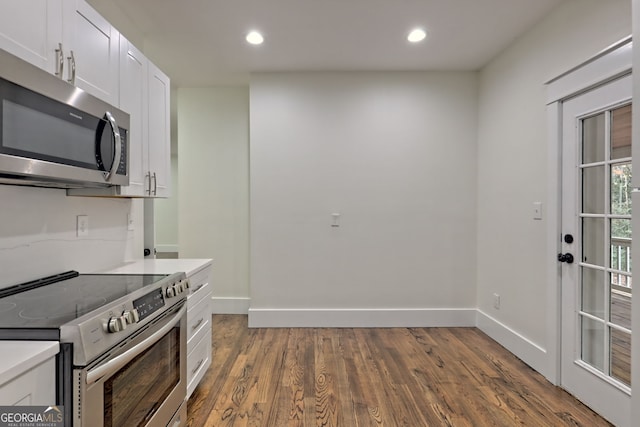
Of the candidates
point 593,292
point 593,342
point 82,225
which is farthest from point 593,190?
point 82,225

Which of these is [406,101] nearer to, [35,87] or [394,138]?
[394,138]

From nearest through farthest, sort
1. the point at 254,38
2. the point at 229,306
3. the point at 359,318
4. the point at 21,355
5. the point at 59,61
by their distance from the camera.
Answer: the point at 21,355
the point at 59,61
the point at 254,38
the point at 359,318
the point at 229,306

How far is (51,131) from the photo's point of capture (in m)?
1.29

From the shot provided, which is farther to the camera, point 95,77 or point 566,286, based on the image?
point 566,286

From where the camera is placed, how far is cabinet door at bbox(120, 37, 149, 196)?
1.97 meters

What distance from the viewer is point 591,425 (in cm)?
191

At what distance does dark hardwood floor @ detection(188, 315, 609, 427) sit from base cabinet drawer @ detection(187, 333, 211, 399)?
0.13 meters

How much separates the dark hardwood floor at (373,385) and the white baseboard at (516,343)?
0.21ft

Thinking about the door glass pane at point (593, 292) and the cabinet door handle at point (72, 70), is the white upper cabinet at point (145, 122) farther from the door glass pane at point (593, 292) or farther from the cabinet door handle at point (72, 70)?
the door glass pane at point (593, 292)

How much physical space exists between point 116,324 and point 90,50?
1.36 metres

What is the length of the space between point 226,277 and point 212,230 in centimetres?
59

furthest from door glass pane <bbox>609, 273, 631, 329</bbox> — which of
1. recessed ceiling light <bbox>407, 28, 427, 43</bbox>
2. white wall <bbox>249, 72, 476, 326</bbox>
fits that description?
recessed ceiling light <bbox>407, 28, 427, 43</bbox>

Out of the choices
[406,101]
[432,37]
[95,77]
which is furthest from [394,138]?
[95,77]

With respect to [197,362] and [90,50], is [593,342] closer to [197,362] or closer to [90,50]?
[197,362]
